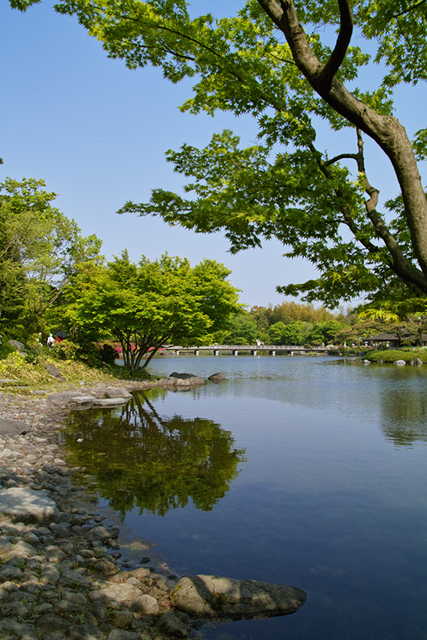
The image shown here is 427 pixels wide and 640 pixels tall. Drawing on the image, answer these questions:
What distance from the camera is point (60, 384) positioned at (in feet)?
57.6

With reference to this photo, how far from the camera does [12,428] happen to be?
29.6 feet

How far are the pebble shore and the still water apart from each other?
1.45ft

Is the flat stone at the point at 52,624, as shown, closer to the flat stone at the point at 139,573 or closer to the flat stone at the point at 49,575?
the flat stone at the point at 49,575

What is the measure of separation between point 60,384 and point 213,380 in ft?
41.7

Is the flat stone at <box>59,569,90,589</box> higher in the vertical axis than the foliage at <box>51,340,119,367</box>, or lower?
lower

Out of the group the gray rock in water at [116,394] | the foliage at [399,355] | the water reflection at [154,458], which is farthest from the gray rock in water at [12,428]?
the foliage at [399,355]

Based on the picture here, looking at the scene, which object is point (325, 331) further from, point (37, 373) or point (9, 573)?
point (9, 573)

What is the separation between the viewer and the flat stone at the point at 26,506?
459cm

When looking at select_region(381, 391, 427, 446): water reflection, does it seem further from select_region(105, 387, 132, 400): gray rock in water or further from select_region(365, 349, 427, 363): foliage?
select_region(365, 349, 427, 363): foliage

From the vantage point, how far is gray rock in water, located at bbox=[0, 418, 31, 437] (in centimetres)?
874

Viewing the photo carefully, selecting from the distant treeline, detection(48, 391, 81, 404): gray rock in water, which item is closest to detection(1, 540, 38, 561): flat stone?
detection(48, 391, 81, 404): gray rock in water

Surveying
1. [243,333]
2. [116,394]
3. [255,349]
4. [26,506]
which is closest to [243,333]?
[243,333]

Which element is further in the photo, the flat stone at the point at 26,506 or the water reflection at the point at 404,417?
the water reflection at the point at 404,417

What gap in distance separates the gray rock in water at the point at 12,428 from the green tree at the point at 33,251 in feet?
51.9
